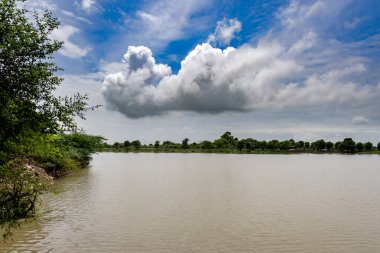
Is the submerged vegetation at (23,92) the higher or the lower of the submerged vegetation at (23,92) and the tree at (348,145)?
the lower

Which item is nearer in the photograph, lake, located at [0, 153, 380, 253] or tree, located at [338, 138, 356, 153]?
lake, located at [0, 153, 380, 253]

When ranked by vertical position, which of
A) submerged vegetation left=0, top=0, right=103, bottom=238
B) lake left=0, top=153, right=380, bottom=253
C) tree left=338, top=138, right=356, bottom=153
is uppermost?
tree left=338, top=138, right=356, bottom=153

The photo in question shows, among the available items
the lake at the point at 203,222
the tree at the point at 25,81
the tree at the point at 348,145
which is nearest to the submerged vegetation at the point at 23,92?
the tree at the point at 25,81

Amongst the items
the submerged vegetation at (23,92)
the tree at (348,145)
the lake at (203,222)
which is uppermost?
the tree at (348,145)

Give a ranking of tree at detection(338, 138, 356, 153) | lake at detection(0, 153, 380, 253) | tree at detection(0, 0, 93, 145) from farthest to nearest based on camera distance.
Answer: tree at detection(338, 138, 356, 153), lake at detection(0, 153, 380, 253), tree at detection(0, 0, 93, 145)

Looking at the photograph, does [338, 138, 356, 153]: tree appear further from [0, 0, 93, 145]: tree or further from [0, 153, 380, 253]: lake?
[0, 0, 93, 145]: tree

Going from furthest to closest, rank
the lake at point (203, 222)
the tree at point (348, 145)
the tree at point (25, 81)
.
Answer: the tree at point (348, 145) < the lake at point (203, 222) < the tree at point (25, 81)

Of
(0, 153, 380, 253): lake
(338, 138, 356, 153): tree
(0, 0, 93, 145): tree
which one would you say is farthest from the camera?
(338, 138, 356, 153): tree

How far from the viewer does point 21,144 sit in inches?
449

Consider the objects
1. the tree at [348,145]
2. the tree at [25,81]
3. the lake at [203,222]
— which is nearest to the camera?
the tree at [25,81]

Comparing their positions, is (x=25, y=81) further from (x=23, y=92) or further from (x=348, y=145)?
(x=348, y=145)

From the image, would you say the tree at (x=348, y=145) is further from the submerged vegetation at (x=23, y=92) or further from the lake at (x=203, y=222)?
the submerged vegetation at (x=23, y=92)

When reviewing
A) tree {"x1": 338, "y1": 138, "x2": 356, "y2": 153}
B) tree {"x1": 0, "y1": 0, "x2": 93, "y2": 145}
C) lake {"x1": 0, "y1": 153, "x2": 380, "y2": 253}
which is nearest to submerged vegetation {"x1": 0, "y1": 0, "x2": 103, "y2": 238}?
tree {"x1": 0, "y1": 0, "x2": 93, "y2": 145}

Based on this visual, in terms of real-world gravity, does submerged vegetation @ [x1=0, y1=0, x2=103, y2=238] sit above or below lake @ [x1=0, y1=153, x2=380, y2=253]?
above
